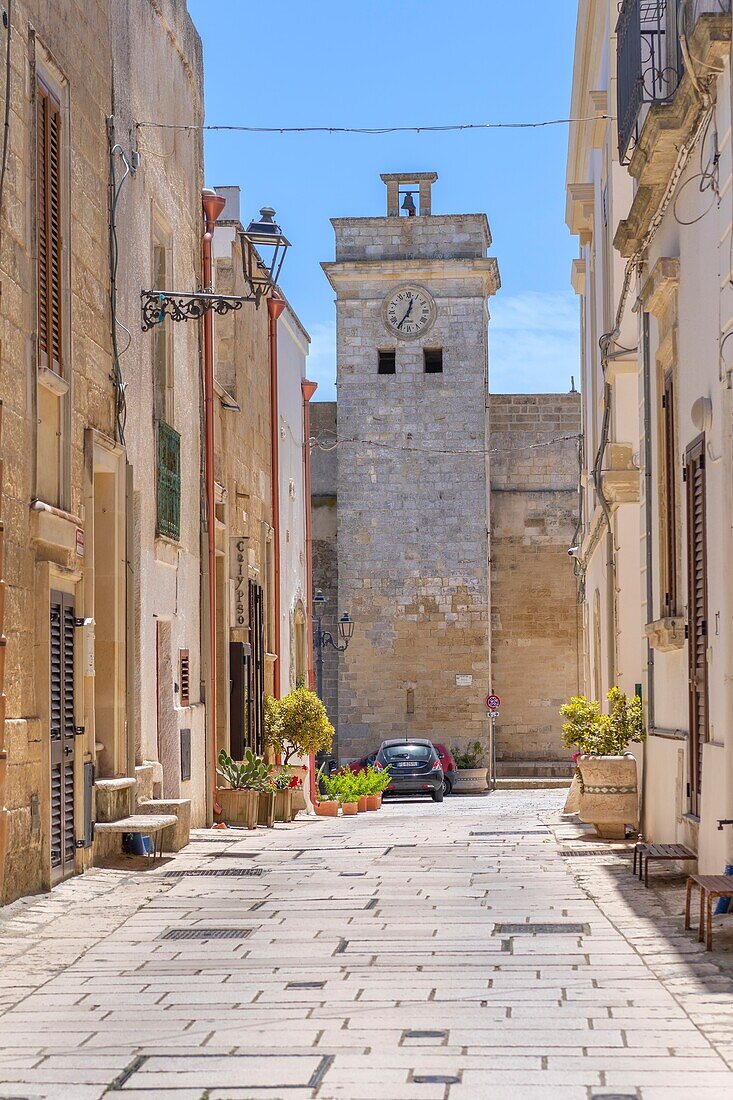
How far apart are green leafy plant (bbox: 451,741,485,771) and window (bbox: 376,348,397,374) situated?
9411 millimetres

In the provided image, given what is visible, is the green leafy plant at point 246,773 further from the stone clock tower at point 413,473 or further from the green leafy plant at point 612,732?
the stone clock tower at point 413,473

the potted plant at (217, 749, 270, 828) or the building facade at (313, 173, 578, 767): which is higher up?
the building facade at (313, 173, 578, 767)

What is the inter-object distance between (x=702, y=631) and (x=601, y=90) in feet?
36.4

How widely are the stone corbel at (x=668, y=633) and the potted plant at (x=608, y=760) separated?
1642 mm

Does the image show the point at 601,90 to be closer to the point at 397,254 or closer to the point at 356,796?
the point at 356,796

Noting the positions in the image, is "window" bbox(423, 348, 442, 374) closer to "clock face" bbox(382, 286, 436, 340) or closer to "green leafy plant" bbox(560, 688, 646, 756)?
"clock face" bbox(382, 286, 436, 340)

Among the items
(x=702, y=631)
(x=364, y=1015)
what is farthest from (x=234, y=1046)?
(x=702, y=631)

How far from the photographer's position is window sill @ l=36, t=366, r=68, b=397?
10172 mm

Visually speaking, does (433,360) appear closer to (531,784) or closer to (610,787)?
(531,784)

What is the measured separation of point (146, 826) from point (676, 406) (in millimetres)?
5043

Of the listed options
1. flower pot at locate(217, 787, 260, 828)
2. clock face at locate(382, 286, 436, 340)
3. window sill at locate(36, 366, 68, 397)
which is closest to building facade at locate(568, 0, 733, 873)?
window sill at locate(36, 366, 68, 397)

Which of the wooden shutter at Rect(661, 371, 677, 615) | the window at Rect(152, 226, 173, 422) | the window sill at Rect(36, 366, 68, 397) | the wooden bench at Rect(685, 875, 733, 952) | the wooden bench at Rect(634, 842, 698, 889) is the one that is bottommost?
the wooden bench at Rect(634, 842, 698, 889)

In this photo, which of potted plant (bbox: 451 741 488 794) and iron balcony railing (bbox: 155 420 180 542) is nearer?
iron balcony railing (bbox: 155 420 180 542)

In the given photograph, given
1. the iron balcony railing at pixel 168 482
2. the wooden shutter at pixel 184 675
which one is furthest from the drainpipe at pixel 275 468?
the iron balcony railing at pixel 168 482
